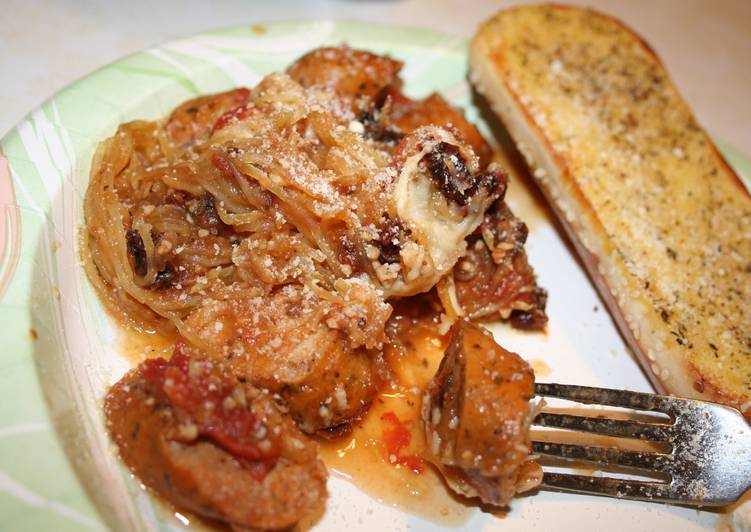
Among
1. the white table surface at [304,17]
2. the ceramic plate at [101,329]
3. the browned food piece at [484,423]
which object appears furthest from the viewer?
the white table surface at [304,17]

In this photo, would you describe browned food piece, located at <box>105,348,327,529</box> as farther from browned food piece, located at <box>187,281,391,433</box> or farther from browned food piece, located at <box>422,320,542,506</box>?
browned food piece, located at <box>422,320,542,506</box>

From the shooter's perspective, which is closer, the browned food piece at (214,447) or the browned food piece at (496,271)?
the browned food piece at (214,447)

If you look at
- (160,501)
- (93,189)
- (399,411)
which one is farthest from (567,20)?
(160,501)

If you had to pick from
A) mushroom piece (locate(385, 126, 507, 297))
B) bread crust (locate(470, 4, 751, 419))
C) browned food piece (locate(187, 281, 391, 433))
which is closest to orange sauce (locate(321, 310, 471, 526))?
browned food piece (locate(187, 281, 391, 433))

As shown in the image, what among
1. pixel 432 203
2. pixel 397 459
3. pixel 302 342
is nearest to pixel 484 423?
pixel 397 459

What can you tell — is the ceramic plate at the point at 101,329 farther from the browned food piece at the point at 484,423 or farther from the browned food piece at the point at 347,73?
the browned food piece at the point at 347,73

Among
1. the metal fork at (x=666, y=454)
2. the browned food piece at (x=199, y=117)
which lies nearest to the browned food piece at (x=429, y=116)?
A: the browned food piece at (x=199, y=117)

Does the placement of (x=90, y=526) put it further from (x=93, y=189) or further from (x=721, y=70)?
(x=721, y=70)
